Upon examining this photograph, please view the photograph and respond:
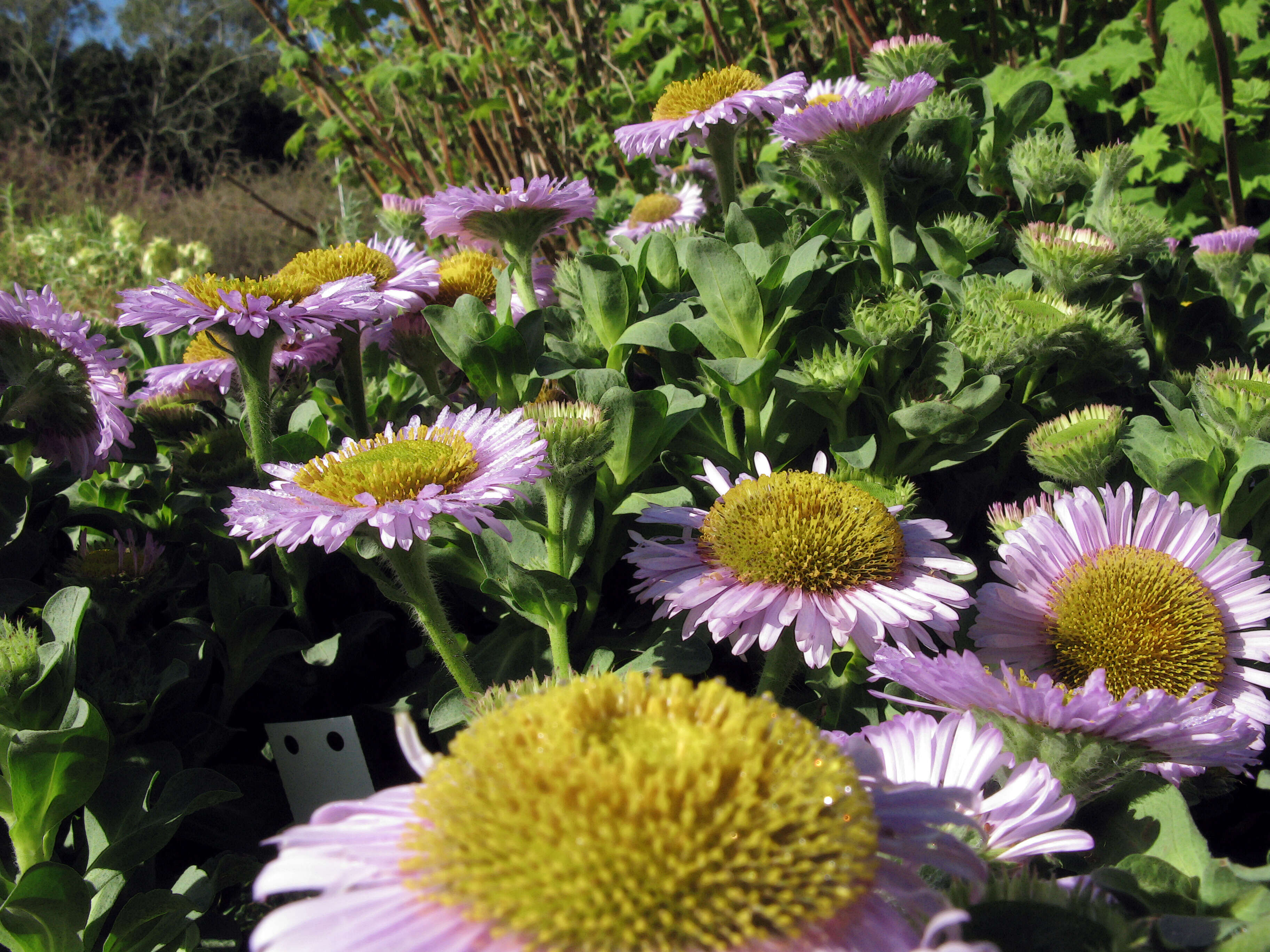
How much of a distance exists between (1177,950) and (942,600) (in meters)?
0.59

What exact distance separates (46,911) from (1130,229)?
2.02 m

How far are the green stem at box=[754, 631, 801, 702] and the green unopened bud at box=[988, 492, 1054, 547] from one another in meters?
0.35

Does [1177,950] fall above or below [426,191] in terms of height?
below

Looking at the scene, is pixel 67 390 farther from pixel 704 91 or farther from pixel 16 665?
pixel 704 91

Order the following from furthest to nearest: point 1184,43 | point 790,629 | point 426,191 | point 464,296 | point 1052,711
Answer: point 426,191
point 1184,43
point 464,296
point 790,629
point 1052,711

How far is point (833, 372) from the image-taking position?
1518 mm

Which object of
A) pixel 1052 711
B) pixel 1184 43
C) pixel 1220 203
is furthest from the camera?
pixel 1220 203

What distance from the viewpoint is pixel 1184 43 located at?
3084 mm

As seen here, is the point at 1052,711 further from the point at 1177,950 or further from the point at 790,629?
the point at 790,629

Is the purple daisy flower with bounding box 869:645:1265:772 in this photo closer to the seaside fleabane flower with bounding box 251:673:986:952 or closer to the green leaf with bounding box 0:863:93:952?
the seaside fleabane flower with bounding box 251:673:986:952

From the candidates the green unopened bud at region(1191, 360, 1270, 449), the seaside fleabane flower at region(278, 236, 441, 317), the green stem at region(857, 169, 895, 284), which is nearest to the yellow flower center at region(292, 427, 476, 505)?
the seaside fleabane flower at region(278, 236, 441, 317)

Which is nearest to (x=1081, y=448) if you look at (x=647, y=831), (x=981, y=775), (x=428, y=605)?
(x=981, y=775)

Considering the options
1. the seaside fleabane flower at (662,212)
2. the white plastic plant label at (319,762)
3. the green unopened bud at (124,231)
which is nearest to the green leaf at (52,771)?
the white plastic plant label at (319,762)

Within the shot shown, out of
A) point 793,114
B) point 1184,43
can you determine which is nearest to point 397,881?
point 793,114
